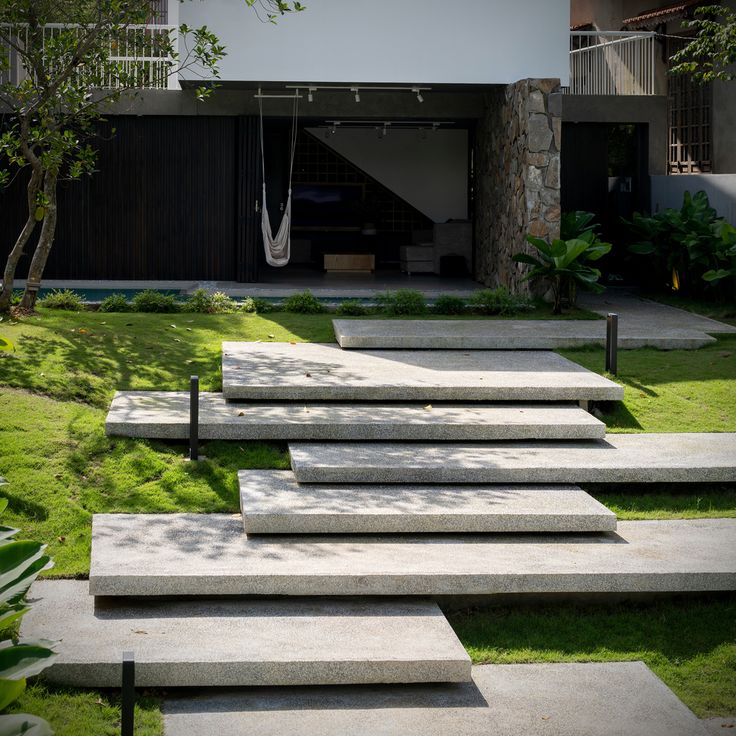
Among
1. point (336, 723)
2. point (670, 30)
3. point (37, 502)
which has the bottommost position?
point (336, 723)

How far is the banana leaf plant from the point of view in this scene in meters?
13.1

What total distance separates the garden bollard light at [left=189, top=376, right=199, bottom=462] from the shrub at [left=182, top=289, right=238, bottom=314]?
16.5 feet

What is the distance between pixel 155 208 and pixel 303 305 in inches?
211

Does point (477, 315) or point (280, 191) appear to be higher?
point (280, 191)

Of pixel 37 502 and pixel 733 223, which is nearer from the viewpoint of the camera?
pixel 37 502

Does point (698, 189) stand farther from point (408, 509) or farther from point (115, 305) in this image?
point (408, 509)

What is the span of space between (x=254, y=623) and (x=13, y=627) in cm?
117

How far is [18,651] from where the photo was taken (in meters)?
3.81

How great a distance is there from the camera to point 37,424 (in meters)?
7.86

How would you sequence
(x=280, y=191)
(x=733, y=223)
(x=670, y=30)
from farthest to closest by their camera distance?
(x=280, y=191) → (x=670, y=30) → (x=733, y=223)

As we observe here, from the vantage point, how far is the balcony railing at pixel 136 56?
1174cm

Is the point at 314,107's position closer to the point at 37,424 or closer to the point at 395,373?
the point at 395,373

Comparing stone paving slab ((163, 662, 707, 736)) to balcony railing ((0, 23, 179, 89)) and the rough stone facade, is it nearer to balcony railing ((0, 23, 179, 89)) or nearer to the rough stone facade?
balcony railing ((0, 23, 179, 89))

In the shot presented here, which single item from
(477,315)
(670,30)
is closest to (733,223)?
(477,315)
